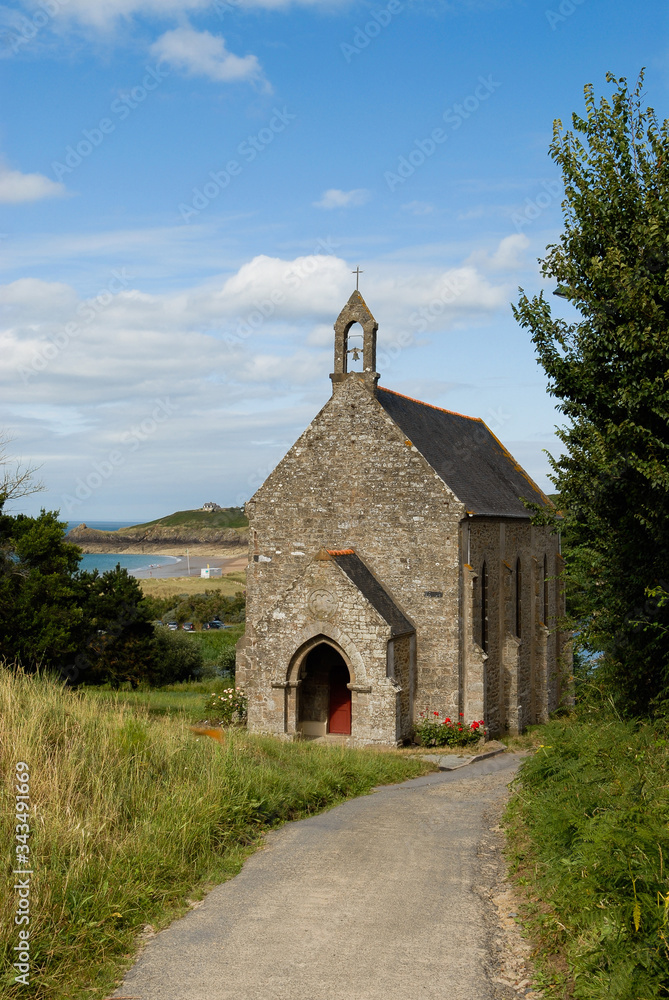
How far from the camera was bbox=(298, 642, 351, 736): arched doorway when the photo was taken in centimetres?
2158

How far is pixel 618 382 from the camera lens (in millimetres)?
10711

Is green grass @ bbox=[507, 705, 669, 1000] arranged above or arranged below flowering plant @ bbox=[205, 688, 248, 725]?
above

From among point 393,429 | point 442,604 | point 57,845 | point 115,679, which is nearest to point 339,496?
point 393,429

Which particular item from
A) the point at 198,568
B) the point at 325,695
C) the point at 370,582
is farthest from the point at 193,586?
the point at 370,582

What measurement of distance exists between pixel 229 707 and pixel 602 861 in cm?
1783

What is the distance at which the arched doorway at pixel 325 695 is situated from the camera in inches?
850

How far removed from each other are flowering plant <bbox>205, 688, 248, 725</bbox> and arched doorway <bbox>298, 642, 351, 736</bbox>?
178cm

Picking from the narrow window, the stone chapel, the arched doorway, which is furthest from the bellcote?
the arched doorway

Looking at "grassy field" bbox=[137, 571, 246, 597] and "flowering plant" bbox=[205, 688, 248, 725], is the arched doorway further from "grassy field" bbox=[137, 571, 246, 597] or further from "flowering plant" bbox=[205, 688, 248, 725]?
"grassy field" bbox=[137, 571, 246, 597]

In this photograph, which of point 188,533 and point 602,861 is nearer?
point 602,861

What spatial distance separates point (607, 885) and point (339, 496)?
632 inches

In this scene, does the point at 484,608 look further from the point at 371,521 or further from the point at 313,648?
the point at 313,648

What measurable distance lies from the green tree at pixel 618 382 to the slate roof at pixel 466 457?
32.1 ft

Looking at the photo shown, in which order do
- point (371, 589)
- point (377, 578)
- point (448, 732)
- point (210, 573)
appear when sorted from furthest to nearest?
point (210, 573) → point (377, 578) → point (371, 589) → point (448, 732)
